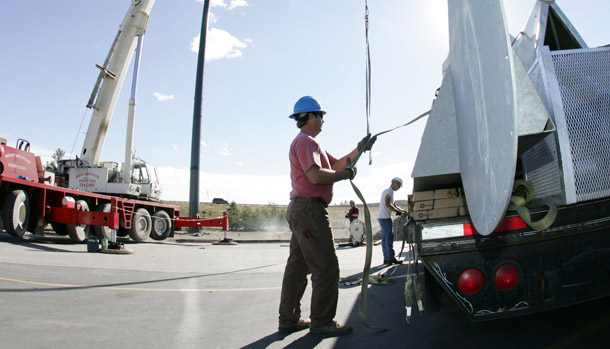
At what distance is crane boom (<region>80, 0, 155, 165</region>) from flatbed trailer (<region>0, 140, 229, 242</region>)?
7.61 ft

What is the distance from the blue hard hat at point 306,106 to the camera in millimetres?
3197

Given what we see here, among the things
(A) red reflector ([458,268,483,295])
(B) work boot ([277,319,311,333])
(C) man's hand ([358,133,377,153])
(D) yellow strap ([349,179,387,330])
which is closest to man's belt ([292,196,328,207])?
(D) yellow strap ([349,179,387,330])

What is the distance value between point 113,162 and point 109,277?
933cm

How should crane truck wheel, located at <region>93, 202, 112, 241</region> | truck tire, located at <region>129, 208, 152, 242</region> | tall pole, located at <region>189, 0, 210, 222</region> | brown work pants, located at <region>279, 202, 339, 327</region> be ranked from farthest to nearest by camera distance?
tall pole, located at <region>189, 0, 210, 222</region> → truck tire, located at <region>129, 208, 152, 242</region> → crane truck wheel, located at <region>93, 202, 112, 241</region> → brown work pants, located at <region>279, 202, 339, 327</region>

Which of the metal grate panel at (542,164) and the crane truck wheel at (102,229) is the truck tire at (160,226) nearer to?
Result: the crane truck wheel at (102,229)

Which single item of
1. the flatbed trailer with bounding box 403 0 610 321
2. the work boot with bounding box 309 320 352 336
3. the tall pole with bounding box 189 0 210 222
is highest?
the tall pole with bounding box 189 0 210 222

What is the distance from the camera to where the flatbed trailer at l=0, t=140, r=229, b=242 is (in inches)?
314

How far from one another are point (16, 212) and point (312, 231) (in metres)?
7.98

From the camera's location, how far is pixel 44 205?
8.62m

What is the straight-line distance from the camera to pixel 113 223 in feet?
29.6

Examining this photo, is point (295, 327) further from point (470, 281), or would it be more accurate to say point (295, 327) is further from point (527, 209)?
point (527, 209)

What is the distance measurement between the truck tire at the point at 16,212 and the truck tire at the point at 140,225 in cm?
316

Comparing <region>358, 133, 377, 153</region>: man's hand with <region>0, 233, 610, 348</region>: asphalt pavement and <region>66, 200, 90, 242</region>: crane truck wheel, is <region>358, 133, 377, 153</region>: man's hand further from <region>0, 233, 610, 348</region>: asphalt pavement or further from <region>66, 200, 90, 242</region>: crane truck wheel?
<region>66, 200, 90, 242</region>: crane truck wheel

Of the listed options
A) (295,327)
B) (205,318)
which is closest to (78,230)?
(205,318)
